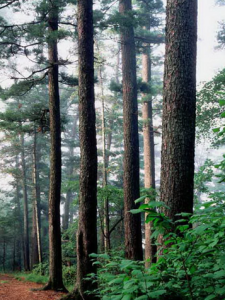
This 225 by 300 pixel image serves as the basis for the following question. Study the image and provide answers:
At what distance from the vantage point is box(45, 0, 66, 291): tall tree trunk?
27.4 feet

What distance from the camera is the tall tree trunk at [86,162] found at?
5.60m

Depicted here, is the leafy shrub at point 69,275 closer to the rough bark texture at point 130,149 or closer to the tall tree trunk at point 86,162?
the rough bark texture at point 130,149

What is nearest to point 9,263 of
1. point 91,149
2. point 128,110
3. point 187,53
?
point 128,110

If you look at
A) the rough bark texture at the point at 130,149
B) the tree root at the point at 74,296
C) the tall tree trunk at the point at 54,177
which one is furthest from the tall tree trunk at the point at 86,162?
the rough bark texture at the point at 130,149

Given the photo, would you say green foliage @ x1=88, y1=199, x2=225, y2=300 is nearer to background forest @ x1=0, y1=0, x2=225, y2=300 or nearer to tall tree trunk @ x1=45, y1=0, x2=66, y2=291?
background forest @ x1=0, y1=0, x2=225, y2=300

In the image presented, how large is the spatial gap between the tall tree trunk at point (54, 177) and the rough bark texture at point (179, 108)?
531cm

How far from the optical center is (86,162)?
5.98 metres

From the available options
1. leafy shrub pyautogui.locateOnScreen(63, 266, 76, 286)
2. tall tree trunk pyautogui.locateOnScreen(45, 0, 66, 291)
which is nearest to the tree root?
tall tree trunk pyautogui.locateOnScreen(45, 0, 66, 291)

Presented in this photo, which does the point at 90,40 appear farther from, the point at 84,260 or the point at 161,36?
the point at 161,36

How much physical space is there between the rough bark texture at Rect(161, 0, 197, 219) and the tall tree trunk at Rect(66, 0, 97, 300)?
2678 mm

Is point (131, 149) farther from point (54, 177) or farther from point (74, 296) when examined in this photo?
point (74, 296)

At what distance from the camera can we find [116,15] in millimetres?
8992

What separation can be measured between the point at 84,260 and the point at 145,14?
491 inches

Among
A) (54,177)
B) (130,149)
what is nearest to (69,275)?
(54,177)
